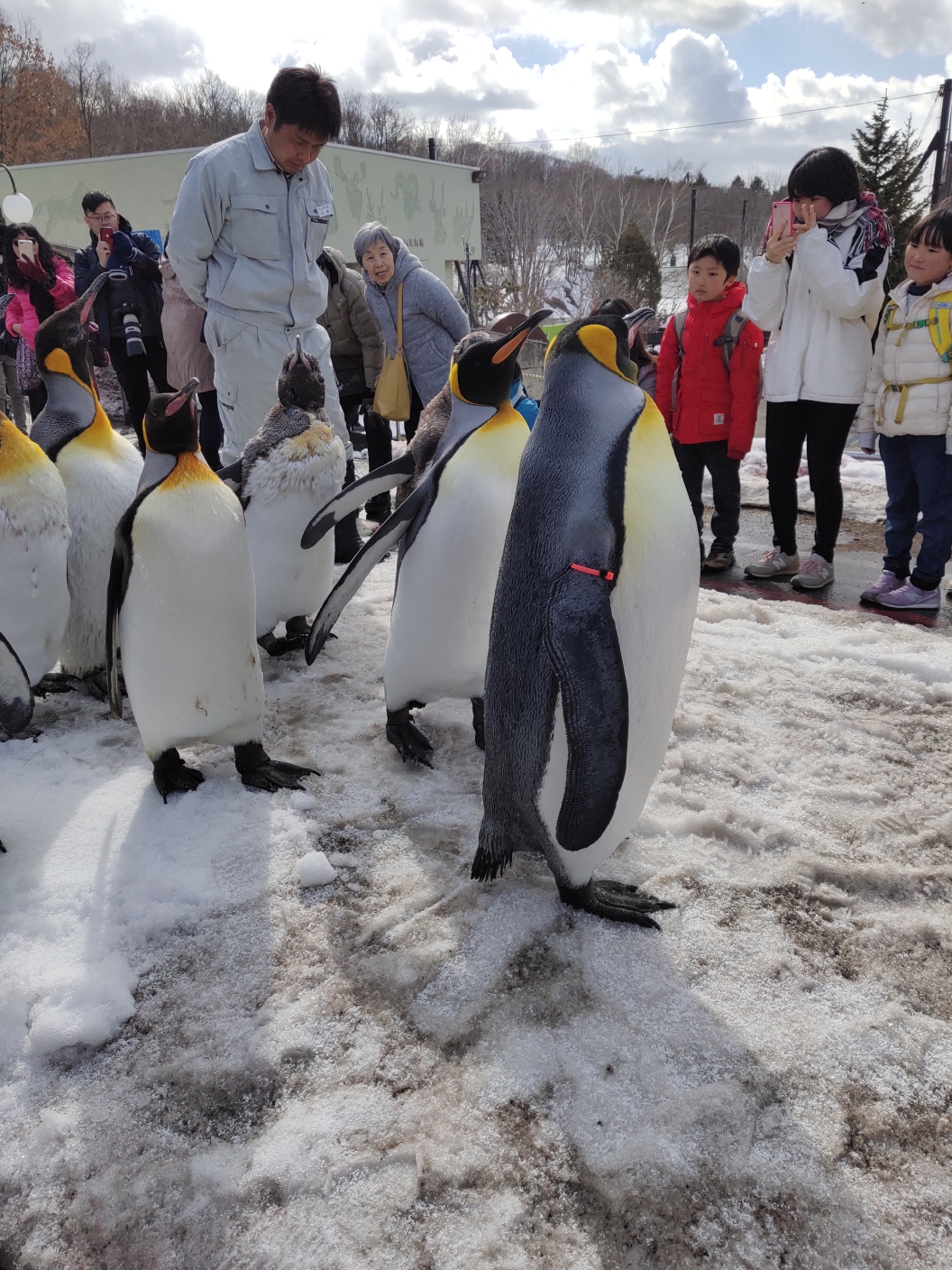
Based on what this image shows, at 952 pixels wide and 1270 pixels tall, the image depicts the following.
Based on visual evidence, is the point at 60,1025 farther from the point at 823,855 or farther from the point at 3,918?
the point at 823,855

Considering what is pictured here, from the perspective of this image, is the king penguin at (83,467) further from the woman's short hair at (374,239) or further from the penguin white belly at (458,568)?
the woman's short hair at (374,239)

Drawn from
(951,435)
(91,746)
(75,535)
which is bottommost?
(91,746)

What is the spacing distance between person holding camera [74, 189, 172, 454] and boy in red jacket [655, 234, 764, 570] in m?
3.08

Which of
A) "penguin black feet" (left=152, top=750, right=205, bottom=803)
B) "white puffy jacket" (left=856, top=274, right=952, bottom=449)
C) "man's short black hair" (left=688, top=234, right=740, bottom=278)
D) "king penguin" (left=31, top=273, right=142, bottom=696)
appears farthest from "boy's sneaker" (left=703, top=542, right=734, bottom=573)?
"penguin black feet" (left=152, top=750, right=205, bottom=803)

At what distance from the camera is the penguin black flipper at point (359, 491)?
93.5 inches

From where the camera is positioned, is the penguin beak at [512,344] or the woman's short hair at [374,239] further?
the woman's short hair at [374,239]

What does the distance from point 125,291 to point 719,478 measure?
12.3 feet

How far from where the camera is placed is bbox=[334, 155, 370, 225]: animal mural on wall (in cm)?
2309

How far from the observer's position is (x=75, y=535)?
2592mm

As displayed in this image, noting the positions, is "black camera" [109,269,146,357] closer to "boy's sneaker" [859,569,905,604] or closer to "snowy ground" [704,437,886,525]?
"snowy ground" [704,437,886,525]

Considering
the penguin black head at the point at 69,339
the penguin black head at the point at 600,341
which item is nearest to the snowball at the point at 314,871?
the penguin black head at the point at 600,341

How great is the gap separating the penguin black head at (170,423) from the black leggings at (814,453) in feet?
8.87

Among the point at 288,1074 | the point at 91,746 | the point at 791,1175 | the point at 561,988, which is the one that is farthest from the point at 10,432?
the point at 791,1175

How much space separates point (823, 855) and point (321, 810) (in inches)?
48.2
